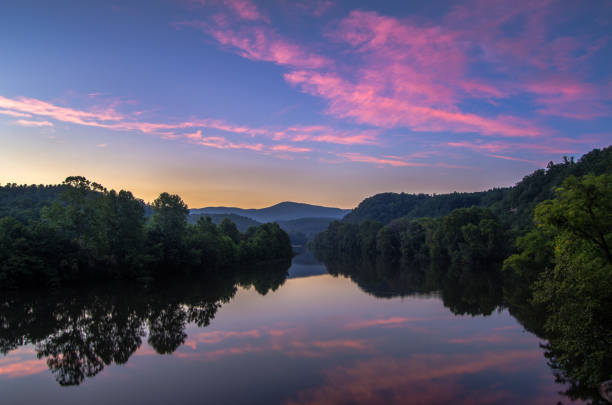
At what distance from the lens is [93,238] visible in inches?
1868

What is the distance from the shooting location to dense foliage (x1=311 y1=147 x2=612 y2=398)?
14.1m

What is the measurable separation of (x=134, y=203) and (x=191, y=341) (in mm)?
35725

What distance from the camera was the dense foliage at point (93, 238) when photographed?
3994 cm

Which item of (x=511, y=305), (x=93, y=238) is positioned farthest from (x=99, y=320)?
(x=511, y=305)

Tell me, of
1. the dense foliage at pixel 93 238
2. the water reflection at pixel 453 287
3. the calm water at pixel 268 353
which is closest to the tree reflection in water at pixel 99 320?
the calm water at pixel 268 353

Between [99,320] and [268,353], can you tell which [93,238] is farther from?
[268,353]

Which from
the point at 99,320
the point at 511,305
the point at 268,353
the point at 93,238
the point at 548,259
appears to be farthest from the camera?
the point at 93,238

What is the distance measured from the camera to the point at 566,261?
606 inches

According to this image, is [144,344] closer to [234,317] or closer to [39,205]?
[234,317]

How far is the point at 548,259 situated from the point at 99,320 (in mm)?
43845

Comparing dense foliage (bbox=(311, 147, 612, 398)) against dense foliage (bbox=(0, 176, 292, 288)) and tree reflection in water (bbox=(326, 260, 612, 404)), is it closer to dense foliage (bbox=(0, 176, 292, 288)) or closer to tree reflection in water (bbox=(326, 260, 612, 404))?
tree reflection in water (bbox=(326, 260, 612, 404))

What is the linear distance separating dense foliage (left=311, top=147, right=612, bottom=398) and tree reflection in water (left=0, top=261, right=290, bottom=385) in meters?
18.9

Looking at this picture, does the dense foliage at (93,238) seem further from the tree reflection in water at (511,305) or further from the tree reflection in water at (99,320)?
the tree reflection in water at (511,305)

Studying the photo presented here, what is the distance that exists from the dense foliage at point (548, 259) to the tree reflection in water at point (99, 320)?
18.9 meters
